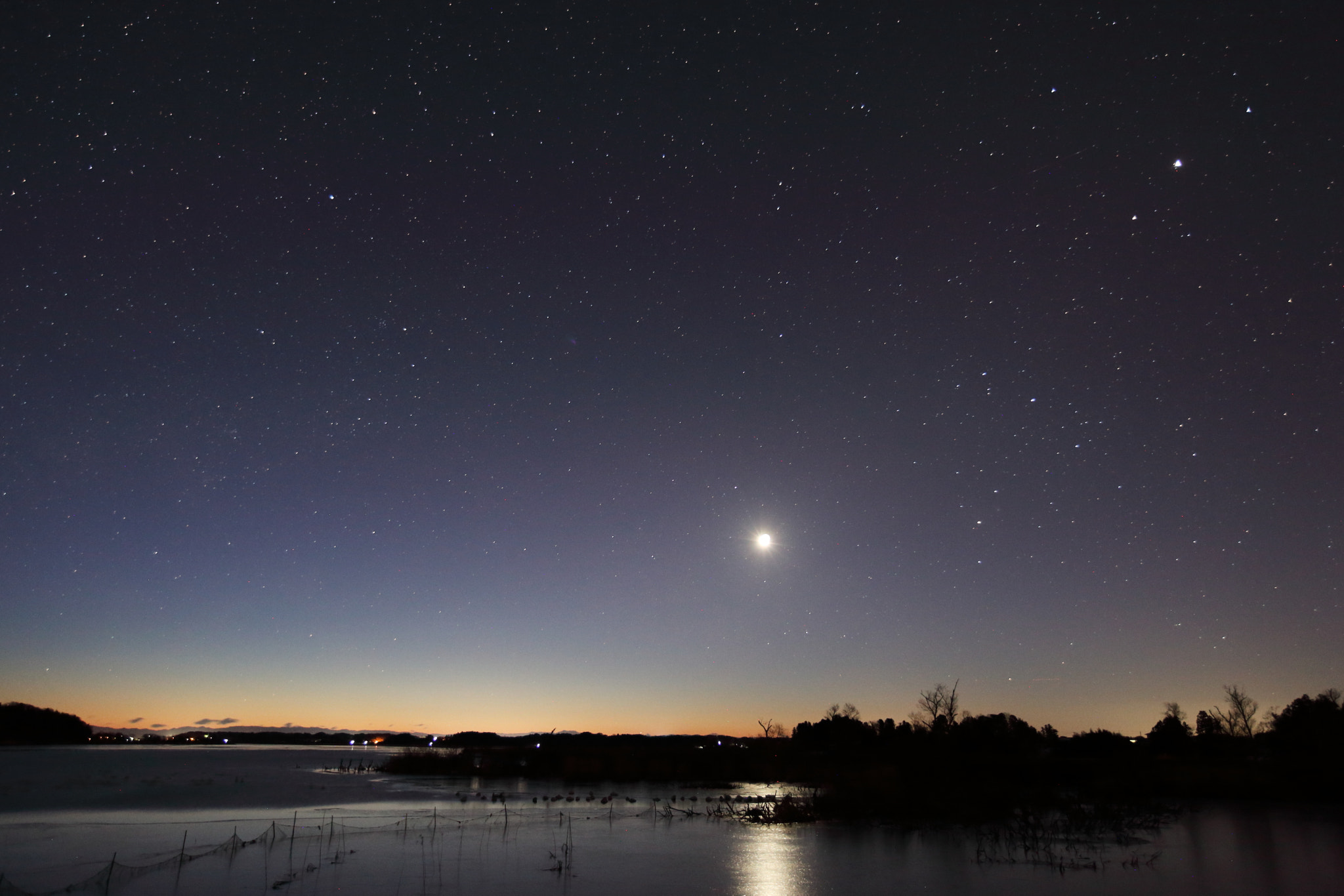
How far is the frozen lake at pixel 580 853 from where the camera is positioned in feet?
60.1

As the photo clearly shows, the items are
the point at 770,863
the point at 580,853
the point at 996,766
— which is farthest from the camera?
the point at 996,766

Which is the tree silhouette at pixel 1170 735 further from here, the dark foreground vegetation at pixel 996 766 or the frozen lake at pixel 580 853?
the frozen lake at pixel 580 853

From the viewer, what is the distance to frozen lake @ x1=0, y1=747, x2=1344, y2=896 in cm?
1833

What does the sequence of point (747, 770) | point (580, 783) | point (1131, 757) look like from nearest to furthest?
point (1131, 757)
point (580, 783)
point (747, 770)

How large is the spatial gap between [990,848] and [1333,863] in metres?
8.99

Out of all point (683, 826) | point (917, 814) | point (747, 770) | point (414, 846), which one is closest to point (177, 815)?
point (414, 846)

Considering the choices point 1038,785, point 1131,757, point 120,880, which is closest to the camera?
point 120,880

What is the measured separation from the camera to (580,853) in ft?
77.1

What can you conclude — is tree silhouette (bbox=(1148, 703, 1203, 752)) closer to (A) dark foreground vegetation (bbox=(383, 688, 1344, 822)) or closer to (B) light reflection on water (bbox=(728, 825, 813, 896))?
(A) dark foreground vegetation (bbox=(383, 688, 1344, 822))

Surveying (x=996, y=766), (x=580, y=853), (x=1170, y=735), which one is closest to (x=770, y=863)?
(x=580, y=853)

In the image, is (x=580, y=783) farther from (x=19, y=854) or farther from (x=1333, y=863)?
(x=1333, y=863)

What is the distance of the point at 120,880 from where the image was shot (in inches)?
737

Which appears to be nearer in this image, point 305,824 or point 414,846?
point 414,846

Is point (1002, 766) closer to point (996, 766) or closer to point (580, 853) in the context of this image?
point (996, 766)
